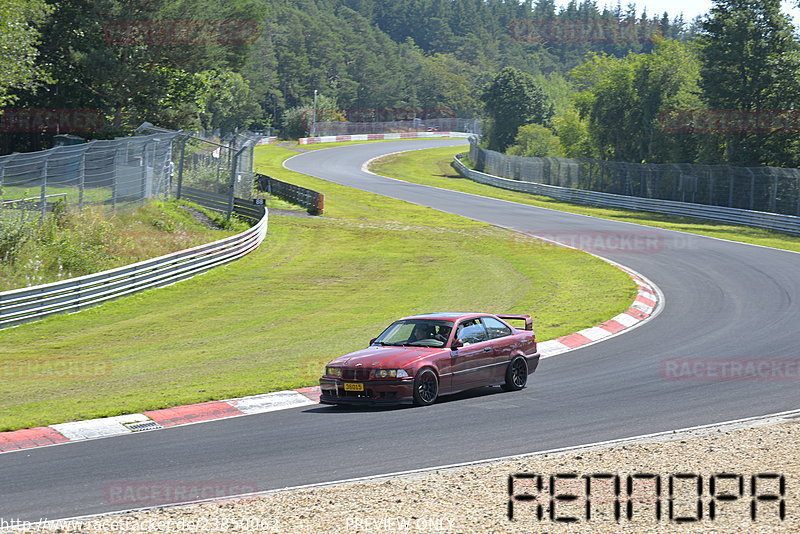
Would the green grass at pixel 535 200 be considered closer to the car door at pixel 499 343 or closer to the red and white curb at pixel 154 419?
the car door at pixel 499 343

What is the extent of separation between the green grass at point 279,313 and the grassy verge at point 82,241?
1.77 meters

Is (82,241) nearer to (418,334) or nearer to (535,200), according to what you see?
(418,334)

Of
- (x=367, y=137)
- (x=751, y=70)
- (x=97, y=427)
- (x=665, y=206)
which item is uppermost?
(x=751, y=70)

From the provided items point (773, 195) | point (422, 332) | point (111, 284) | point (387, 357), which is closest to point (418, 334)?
point (422, 332)

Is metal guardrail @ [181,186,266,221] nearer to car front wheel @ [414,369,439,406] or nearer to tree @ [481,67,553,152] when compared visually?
car front wheel @ [414,369,439,406]

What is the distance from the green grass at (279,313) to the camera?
49.7 feet

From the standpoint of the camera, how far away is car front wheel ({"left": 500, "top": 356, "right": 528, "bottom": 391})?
14.5 m

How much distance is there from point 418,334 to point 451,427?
9.32 feet

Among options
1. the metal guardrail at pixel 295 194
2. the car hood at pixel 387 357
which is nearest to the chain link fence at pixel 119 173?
the metal guardrail at pixel 295 194

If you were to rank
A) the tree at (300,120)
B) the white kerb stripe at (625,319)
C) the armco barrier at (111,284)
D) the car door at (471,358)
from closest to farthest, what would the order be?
the car door at (471,358) < the white kerb stripe at (625,319) < the armco barrier at (111,284) < the tree at (300,120)

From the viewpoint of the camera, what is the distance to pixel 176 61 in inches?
1921

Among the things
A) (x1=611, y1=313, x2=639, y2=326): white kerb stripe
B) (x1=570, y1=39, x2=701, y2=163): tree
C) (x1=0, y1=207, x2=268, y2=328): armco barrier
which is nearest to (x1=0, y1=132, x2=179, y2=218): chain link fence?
(x1=0, y1=207, x2=268, y2=328): armco barrier

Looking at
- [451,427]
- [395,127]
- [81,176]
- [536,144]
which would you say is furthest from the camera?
[395,127]

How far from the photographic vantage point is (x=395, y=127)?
149 m
